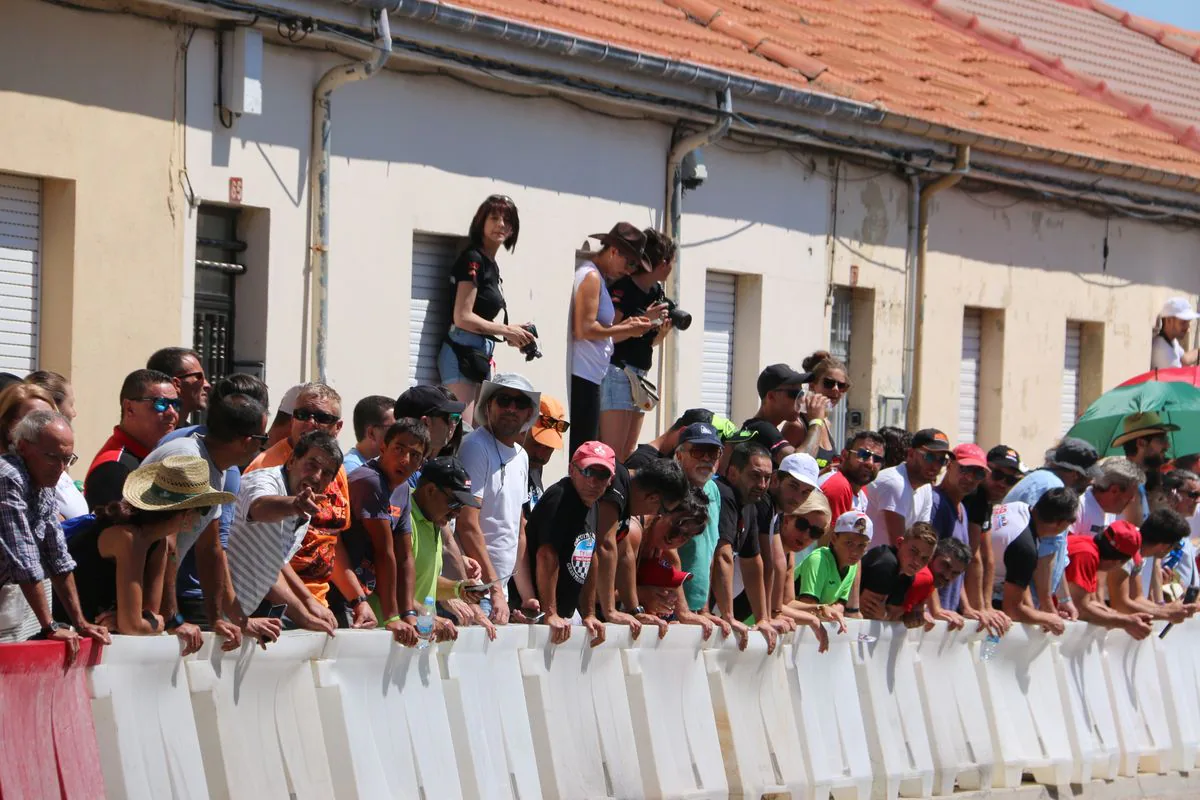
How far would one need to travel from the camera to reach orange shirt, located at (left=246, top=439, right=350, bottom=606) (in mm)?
8352

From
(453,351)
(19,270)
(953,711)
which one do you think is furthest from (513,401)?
(953,711)

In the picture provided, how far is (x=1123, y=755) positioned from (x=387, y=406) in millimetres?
5628

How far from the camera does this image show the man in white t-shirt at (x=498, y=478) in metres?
9.30

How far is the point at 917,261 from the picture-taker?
18328mm

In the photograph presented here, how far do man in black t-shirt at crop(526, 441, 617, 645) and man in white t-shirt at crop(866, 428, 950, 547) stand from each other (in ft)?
9.66

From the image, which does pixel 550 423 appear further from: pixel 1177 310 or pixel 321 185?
pixel 1177 310

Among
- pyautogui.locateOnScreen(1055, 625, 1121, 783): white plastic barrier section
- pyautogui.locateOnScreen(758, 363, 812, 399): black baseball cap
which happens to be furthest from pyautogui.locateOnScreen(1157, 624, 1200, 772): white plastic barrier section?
pyautogui.locateOnScreen(758, 363, 812, 399): black baseball cap

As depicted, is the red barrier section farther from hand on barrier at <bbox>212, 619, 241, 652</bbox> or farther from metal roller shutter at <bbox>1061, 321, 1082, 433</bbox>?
metal roller shutter at <bbox>1061, 321, 1082, 433</bbox>

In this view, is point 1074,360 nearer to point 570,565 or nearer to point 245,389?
point 570,565

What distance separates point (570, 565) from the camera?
9414 mm

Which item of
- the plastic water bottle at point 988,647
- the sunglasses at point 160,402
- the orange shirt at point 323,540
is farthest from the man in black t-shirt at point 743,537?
the sunglasses at point 160,402

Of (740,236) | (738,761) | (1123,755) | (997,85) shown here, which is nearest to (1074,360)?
(997,85)

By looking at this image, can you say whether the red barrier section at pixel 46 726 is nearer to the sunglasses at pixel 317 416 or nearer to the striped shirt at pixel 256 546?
the striped shirt at pixel 256 546

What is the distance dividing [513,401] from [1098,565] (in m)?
4.82
